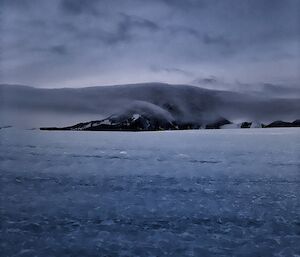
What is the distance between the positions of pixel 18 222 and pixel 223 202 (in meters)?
11.8

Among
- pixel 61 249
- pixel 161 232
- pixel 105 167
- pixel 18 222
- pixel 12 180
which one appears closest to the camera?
pixel 61 249

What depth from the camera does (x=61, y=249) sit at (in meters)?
A: 14.3

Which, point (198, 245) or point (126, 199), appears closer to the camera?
point (198, 245)

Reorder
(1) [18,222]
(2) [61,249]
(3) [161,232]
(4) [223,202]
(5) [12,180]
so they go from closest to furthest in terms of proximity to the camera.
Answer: (2) [61,249], (3) [161,232], (1) [18,222], (4) [223,202], (5) [12,180]

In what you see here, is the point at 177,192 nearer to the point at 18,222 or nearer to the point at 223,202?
the point at 223,202

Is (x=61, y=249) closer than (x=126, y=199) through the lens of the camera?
Yes

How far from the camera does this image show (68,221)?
18.1 m

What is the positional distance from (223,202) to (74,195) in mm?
9677

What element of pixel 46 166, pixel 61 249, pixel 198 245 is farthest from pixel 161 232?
pixel 46 166

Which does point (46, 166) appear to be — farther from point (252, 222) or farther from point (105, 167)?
point (252, 222)

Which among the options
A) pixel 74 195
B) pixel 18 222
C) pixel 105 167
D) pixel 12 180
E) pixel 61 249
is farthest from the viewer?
pixel 105 167

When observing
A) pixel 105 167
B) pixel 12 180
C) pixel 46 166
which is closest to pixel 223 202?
pixel 12 180

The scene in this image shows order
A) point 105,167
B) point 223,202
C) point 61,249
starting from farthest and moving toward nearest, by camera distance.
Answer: point 105,167
point 223,202
point 61,249

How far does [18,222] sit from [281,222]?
12.8 m
